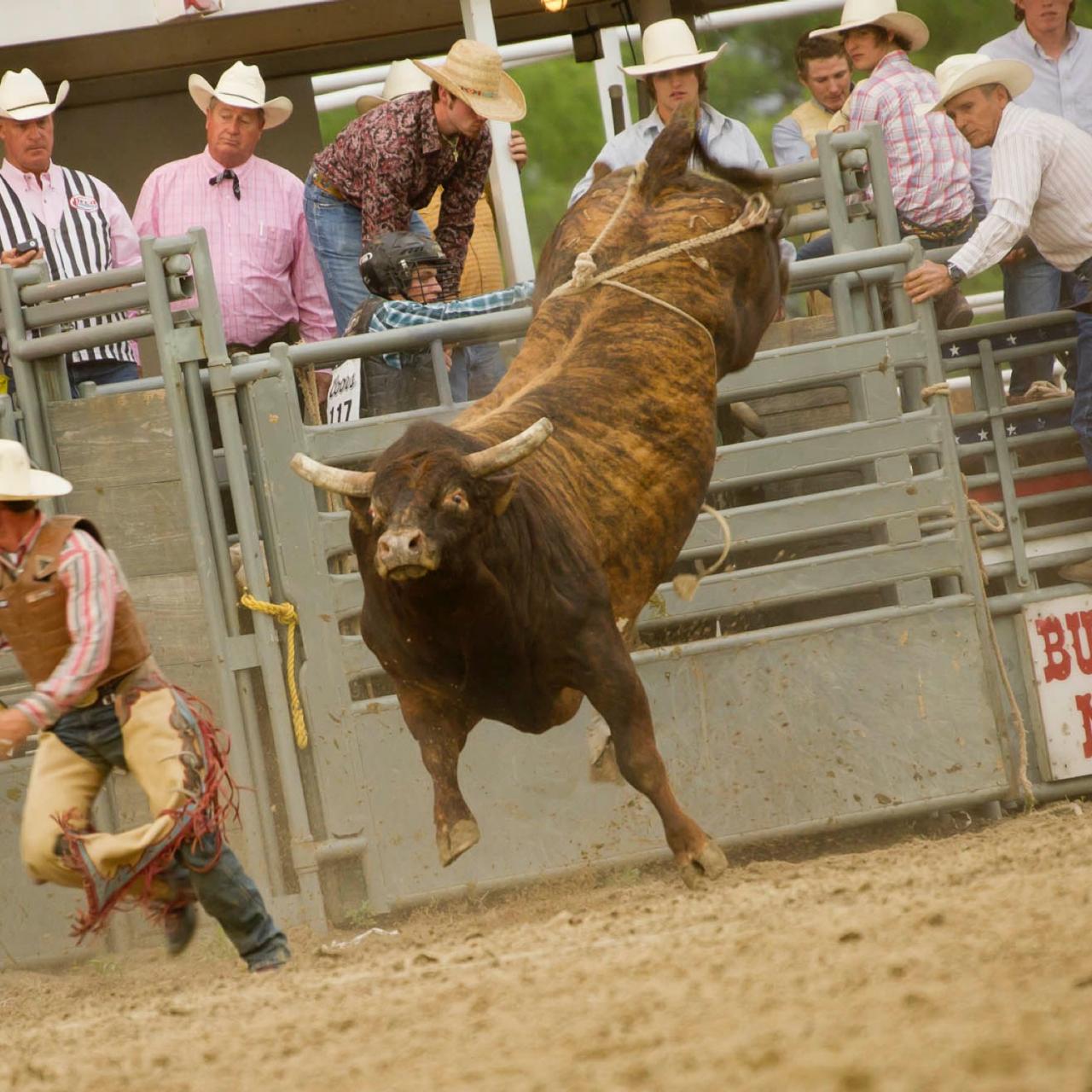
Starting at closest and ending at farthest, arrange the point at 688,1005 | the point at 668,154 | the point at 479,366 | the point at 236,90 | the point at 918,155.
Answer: the point at 688,1005, the point at 668,154, the point at 479,366, the point at 236,90, the point at 918,155

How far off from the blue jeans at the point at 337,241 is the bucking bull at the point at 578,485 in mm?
1390

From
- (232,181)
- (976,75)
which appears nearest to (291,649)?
(232,181)

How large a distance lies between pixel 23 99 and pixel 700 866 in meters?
4.47

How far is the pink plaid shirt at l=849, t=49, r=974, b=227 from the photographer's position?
814cm

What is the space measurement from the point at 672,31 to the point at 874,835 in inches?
141

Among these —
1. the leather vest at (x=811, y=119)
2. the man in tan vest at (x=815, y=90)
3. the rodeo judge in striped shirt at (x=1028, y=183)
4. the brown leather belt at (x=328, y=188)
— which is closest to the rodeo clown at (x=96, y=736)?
the brown leather belt at (x=328, y=188)

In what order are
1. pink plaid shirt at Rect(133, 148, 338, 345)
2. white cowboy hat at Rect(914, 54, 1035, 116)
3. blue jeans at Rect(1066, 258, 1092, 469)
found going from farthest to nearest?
pink plaid shirt at Rect(133, 148, 338, 345) → white cowboy hat at Rect(914, 54, 1035, 116) → blue jeans at Rect(1066, 258, 1092, 469)

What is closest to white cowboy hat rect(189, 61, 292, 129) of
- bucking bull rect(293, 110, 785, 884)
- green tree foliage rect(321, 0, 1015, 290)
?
bucking bull rect(293, 110, 785, 884)

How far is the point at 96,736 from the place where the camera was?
5430mm

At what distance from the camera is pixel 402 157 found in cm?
732

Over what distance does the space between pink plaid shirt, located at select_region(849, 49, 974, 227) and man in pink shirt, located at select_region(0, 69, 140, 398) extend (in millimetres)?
3298

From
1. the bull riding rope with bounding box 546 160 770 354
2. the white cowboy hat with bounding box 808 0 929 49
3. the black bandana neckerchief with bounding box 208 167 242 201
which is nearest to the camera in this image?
the bull riding rope with bounding box 546 160 770 354

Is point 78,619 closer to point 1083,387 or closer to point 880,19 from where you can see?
point 1083,387

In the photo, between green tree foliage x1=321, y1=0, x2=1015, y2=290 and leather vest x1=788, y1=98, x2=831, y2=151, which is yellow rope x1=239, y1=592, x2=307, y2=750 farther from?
green tree foliage x1=321, y1=0, x2=1015, y2=290
